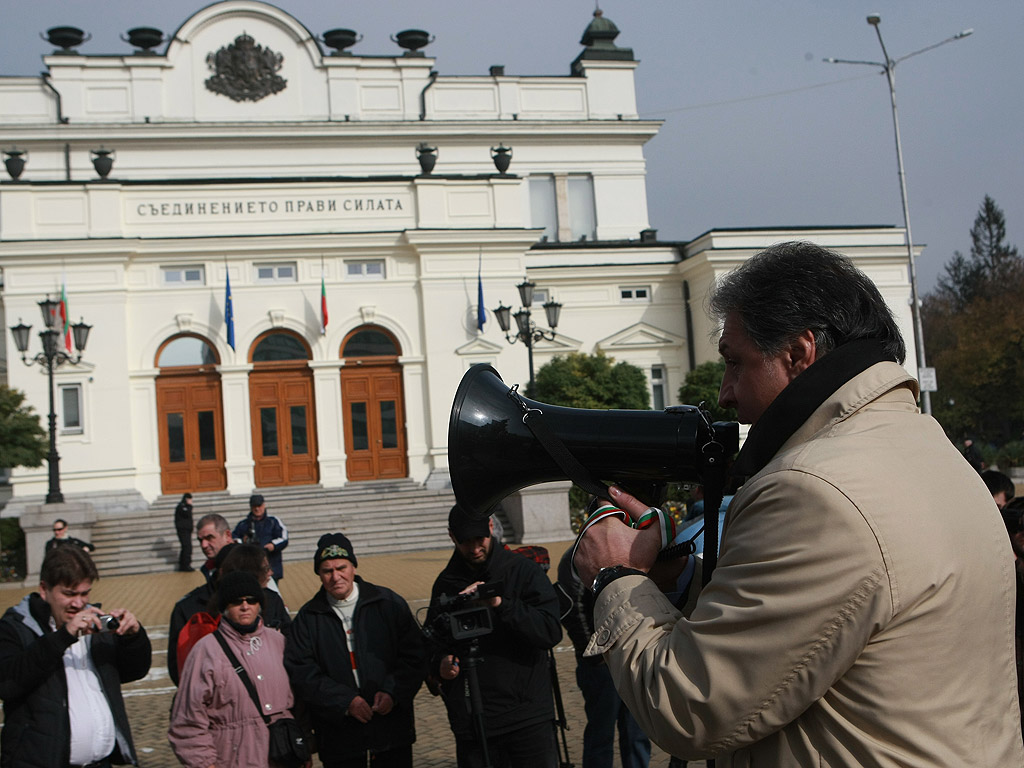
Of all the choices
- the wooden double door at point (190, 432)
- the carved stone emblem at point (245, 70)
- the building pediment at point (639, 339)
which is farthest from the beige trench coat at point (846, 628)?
the carved stone emblem at point (245, 70)

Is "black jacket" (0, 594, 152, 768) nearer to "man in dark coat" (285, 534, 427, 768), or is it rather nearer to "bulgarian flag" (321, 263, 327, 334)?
"man in dark coat" (285, 534, 427, 768)

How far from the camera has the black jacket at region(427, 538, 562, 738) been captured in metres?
5.46

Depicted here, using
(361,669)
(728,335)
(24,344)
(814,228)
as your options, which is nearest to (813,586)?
(728,335)

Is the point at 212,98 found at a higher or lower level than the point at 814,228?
higher

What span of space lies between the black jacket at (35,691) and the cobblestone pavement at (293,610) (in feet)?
7.63

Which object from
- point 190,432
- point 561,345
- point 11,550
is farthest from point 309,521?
point 561,345

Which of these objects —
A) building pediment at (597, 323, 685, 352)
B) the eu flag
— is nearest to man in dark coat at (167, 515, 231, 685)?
the eu flag

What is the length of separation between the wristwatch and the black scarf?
35 centimetres

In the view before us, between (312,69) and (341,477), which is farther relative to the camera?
(312,69)

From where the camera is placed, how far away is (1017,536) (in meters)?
4.92

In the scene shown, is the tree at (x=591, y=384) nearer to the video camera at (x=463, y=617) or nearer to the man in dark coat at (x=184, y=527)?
the man in dark coat at (x=184, y=527)

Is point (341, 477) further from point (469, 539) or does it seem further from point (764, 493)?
point (764, 493)

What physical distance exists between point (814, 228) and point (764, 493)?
3542cm

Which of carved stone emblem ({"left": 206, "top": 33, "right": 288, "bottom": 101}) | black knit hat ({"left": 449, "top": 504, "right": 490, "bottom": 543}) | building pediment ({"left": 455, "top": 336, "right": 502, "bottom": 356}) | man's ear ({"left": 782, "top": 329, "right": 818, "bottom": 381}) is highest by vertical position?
carved stone emblem ({"left": 206, "top": 33, "right": 288, "bottom": 101})
